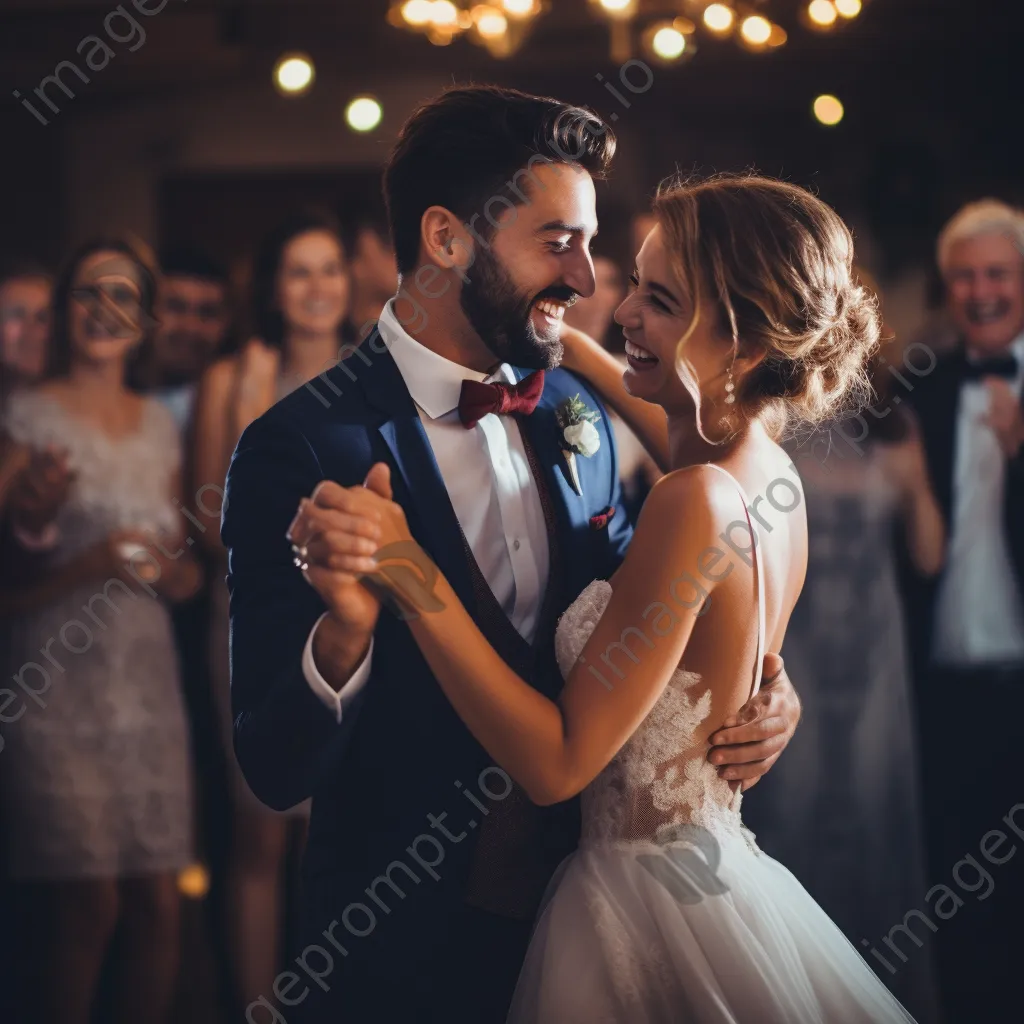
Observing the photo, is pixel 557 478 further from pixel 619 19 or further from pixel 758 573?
pixel 619 19

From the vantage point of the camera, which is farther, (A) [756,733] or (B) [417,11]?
(B) [417,11]

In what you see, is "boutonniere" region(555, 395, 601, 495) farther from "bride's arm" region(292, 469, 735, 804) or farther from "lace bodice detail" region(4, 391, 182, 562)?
"lace bodice detail" region(4, 391, 182, 562)

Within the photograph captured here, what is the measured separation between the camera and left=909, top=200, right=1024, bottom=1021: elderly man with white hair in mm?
3598

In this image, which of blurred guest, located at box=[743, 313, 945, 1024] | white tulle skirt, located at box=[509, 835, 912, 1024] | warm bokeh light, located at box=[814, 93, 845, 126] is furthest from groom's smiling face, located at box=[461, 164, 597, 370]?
warm bokeh light, located at box=[814, 93, 845, 126]

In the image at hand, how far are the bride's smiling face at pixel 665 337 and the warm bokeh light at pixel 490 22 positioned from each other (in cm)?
228

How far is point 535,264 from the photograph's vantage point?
176 cm

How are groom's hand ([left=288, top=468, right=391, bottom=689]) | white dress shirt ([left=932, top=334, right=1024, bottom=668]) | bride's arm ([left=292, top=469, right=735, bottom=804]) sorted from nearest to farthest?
groom's hand ([left=288, top=468, right=391, bottom=689]) < bride's arm ([left=292, top=469, right=735, bottom=804]) < white dress shirt ([left=932, top=334, right=1024, bottom=668])

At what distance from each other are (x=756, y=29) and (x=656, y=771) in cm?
282

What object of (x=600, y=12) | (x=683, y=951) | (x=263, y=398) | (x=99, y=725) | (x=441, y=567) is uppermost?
(x=600, y=12)

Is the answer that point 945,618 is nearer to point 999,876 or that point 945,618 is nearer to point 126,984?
point 999,876

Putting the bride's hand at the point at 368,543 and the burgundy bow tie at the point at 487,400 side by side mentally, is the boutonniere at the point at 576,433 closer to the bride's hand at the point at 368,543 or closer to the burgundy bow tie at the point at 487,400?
the burgundy bow tie at the point at 487,400

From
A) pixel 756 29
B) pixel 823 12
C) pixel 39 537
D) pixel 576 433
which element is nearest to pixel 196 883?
pixel 39 537

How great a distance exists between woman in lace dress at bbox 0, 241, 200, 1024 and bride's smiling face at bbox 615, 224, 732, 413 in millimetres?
1999

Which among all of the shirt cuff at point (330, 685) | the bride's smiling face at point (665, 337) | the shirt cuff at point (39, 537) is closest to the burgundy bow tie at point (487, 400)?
the bride's smiling face at point (665, 337)
